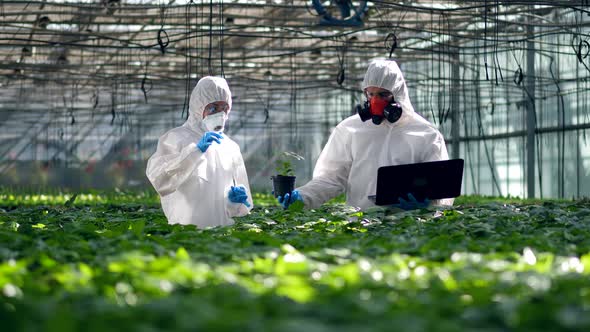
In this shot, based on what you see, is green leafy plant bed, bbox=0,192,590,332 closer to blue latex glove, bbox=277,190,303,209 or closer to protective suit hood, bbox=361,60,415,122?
blue latex glove, bbox=277,190,303,209

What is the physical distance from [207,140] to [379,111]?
Result: 4.02ft

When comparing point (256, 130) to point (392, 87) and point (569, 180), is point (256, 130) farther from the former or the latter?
point (392, 87)

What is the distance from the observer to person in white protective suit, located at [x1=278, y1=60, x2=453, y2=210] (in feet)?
18.5

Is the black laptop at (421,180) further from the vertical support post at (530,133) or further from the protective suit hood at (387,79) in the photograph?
the vertical support post at (530,133)

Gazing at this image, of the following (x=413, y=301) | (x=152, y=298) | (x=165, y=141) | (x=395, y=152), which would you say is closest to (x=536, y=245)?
(x=413, y=301)

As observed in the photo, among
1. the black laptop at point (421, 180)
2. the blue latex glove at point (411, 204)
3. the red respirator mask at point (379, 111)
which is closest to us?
the black laptop at point (421, 180)

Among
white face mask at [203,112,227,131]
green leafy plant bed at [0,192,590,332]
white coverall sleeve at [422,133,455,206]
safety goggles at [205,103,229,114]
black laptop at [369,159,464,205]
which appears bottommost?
green leafy plant bed at [0,192,590,332]

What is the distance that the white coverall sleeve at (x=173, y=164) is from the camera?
5648 millimetres

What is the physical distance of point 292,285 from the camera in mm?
2035

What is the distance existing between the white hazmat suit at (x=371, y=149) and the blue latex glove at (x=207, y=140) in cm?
69

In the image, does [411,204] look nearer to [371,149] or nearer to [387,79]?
[371,149]

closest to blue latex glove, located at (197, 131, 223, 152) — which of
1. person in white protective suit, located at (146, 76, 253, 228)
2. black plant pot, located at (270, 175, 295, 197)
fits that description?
person in white protective suit, located at (146, 76, 253, 228)

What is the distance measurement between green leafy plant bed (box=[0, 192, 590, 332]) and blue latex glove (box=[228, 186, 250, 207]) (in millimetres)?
2476

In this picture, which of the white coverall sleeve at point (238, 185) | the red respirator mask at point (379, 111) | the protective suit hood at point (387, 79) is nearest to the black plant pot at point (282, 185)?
the white coverall sleeve at point (238, 185)
